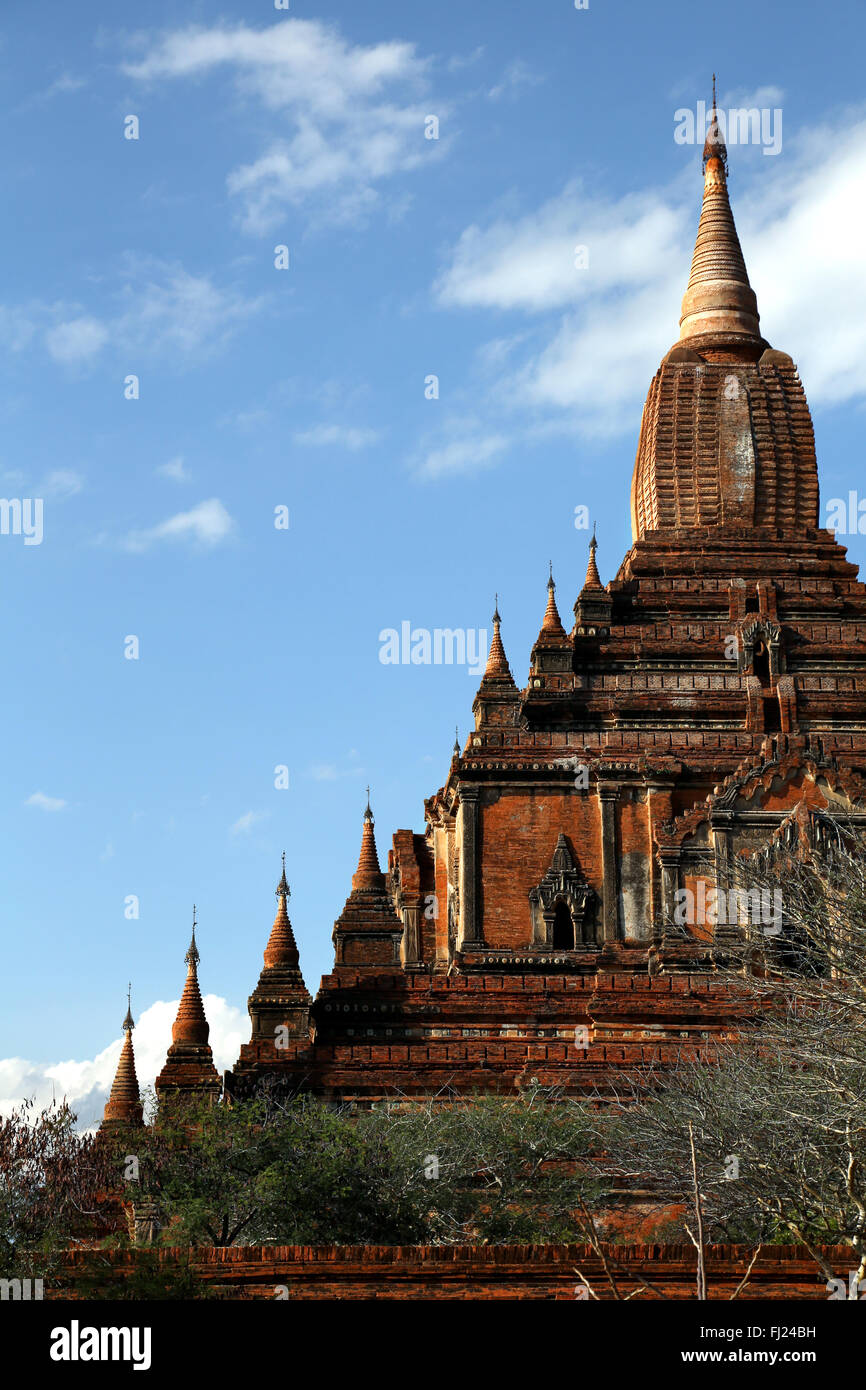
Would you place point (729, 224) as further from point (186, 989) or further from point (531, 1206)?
point (531, 1206)

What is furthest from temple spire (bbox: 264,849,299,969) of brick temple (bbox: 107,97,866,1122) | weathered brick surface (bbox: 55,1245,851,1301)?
weathered brick surface (bbox: 55,1245,851,1301)

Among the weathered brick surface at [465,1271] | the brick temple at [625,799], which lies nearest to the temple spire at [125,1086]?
the brick temple at [625,799]

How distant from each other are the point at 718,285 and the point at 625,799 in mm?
17782

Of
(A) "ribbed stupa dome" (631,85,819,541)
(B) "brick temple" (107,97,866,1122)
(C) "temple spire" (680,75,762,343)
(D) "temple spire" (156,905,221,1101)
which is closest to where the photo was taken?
(B) "brick temple" (107,97,866,1122)

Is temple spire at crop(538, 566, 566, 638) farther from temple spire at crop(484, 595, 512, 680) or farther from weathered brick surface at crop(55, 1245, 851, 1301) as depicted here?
weathered brick surface at crop(55, 1245, 851, 1301)

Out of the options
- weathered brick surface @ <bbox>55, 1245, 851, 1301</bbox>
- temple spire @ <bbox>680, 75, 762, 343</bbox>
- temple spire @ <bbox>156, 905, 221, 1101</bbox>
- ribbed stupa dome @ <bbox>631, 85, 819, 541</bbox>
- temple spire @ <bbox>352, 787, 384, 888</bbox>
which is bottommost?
weathered brick surface @ <bbox>55, 1245, 851, 1301</bbox>

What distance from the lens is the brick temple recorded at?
34500 mm

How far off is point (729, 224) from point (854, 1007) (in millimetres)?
35811

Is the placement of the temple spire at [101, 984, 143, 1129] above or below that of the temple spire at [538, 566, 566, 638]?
below

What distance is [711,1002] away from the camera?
113 feet

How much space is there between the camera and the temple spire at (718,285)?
169ft

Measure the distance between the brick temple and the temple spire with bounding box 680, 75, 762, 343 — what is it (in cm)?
23

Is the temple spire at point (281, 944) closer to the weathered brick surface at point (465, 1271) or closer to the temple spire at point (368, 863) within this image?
the temple spire at point (368, 863)
